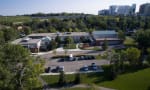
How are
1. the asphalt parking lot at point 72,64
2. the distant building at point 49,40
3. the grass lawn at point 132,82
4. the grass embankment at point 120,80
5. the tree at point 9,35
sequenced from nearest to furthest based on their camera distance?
the grass lawn at point 132,82, the grass embankment at point 120,80, the asphalt parking lot at point 72,64, the distant building at point 49,40, the tree at point 9,35

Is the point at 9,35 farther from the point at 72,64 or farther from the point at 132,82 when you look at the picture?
the point at 132,82

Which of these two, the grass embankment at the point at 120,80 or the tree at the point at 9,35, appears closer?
the grass embankment at the point at 120,80

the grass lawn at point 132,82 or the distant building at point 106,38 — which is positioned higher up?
the distant building at point 106,38

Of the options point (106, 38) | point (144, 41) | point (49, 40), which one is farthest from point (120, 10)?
point (144, 41)

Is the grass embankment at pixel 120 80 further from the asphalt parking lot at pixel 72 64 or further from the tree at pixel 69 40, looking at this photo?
the tree at pixel 69 40

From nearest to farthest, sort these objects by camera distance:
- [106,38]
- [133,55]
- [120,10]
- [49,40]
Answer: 1. [133,55]
2. [49,40]
3. [106,38]
4. [120,10]

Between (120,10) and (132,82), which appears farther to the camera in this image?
(120,10)

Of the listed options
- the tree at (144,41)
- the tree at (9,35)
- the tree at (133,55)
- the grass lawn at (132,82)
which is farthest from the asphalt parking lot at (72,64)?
the tree at (9,35)

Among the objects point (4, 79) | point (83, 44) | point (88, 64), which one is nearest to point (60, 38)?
point (83, 44)
